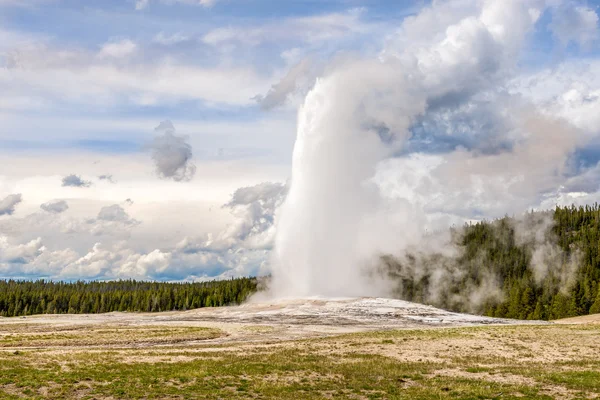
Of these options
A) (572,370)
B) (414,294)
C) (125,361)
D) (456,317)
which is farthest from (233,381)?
→ (414,294)

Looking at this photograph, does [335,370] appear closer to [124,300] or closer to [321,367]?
[321,367]

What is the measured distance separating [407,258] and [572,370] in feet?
545

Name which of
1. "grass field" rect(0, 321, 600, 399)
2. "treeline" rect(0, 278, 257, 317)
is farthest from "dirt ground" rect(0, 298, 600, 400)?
"treeline" rect(0, 278, 257, 317)

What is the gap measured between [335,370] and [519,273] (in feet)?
502

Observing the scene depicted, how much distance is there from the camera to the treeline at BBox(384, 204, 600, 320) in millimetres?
134500

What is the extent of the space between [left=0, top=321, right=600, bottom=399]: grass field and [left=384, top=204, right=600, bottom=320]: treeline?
295 ft

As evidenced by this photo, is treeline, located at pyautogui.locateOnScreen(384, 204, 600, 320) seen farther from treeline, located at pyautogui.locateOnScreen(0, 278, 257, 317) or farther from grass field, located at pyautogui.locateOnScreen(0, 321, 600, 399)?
grass field, located at pyautogui.locateOnScreen(0, 321, 600, 399)

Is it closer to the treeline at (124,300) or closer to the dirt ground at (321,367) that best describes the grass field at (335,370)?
the dirt ground at (321,367)

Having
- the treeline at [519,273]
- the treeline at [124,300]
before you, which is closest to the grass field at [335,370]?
the treeline at [519,273]

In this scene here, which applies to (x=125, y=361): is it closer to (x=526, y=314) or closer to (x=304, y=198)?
Result: (x=304, y=198)

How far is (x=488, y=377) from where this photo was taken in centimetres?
3078

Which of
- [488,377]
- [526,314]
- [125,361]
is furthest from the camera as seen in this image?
[526,314]

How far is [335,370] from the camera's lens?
109 feet

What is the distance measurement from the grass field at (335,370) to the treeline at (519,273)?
3540 inches
